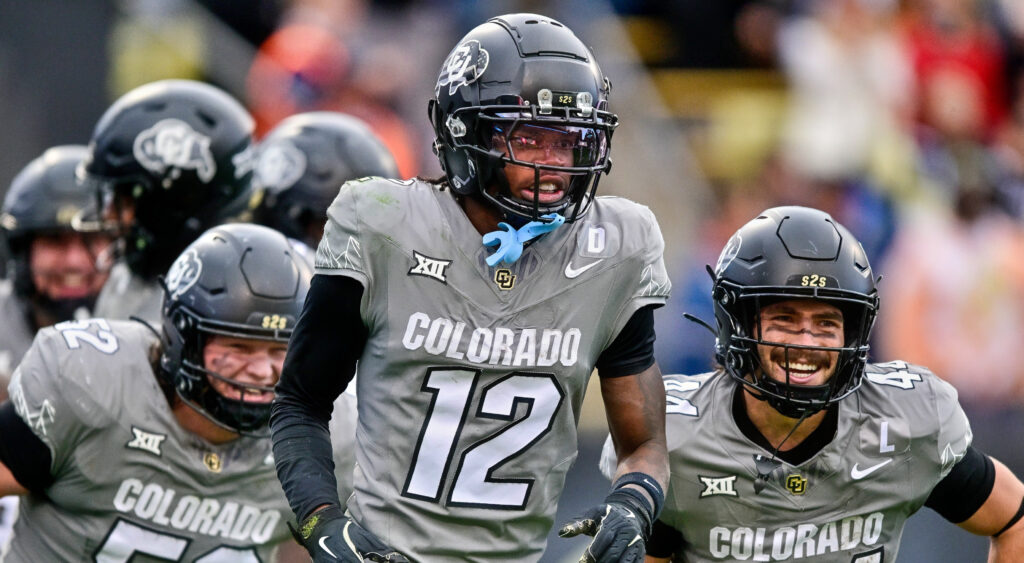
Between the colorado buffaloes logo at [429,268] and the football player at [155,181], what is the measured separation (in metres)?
2.54

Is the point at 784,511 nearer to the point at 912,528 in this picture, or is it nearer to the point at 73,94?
the point at 912,528

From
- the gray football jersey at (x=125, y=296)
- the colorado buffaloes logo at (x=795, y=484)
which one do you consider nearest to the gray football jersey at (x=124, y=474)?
the gray football jersey at (x=125, y=296)

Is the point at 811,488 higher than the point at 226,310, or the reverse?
the point at 226,310

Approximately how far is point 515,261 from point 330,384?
1.50 ft

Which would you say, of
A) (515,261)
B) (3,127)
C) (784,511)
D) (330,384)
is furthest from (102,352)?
(3,127)

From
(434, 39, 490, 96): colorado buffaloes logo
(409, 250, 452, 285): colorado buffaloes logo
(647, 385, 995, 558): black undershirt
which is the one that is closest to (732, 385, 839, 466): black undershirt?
(647, 385, 995, 558): black undershirt

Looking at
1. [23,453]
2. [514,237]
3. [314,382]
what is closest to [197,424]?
[23,453]

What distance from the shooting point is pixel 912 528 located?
593 centimetres

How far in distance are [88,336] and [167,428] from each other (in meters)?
0.35

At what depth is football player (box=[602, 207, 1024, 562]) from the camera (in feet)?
12.1

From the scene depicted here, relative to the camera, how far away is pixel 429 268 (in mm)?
3070

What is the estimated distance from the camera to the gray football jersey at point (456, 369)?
305 centimetres

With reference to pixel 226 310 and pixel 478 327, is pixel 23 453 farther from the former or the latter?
pixel 478 327

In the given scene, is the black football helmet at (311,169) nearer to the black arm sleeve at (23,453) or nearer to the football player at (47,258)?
the football player at (47,258)
